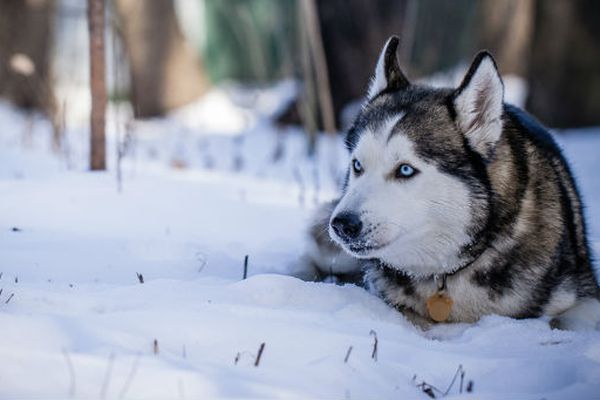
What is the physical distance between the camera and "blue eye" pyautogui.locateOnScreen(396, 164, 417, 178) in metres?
2.90

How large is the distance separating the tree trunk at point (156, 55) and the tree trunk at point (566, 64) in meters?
5.81

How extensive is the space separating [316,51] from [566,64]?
4.14 m

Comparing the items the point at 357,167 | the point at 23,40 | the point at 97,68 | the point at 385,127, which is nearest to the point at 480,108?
the point at 385,127

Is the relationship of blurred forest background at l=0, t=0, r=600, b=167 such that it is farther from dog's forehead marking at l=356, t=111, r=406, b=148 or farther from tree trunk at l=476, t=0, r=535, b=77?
dog's forehead marking at l=356, t=111, r=406, b=148

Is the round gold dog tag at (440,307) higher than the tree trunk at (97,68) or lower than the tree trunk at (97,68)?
lower

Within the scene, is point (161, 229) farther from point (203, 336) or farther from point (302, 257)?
point (203, 336)

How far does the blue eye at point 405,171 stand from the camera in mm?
2904

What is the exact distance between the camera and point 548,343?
8.72 ft

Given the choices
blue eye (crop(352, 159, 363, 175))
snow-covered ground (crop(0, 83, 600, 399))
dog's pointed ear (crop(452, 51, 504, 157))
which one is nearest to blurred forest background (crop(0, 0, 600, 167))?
snow-covered ground (crop(0, 83, 600, 399))

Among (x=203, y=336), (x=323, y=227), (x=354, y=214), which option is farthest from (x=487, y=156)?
(x=203, y=336)

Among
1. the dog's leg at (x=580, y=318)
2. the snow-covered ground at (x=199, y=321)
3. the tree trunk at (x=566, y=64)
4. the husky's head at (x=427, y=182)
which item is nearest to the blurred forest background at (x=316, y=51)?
the tree trunk at (x=566, y=64)

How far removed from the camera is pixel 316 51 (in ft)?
19.7

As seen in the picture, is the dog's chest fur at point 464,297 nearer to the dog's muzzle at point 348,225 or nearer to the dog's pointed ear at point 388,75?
the dog's muzzle at point 348,225

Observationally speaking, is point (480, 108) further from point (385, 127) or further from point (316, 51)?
point (316, 51)
